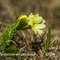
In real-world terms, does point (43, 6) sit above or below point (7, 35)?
above

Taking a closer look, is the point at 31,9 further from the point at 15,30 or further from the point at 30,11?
the point at 15,30

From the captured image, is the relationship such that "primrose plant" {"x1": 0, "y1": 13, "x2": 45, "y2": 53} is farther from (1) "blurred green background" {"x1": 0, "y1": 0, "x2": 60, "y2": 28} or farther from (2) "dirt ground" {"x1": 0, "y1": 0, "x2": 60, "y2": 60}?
(1) "blurred green background" {"x1": 0, "y1": 0, "x2": 60, "y2": 28}

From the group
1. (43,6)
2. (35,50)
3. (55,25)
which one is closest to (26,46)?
(35,50)

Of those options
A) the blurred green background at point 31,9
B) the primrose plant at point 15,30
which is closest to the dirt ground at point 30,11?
the blurred green background at point 31,9

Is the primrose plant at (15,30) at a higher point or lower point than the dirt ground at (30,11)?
lower

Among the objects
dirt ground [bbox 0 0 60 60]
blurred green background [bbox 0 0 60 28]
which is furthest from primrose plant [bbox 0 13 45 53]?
blurred green background [bbox 0 0 60 28]

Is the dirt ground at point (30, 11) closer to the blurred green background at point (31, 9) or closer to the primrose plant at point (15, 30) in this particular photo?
the blurred green background at point (31, 9)

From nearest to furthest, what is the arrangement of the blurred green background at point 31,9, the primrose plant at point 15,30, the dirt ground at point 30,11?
1. the primrose plant at point 15,30
2. the dirt ground at point 30,11
3. the blurred green background at point 31,9

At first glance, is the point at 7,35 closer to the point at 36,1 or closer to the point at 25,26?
the point at 25,26

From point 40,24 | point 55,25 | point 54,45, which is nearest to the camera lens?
point 40,24

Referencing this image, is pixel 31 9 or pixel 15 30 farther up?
pixel 31 9

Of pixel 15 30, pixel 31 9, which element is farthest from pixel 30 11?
pixel 15 30
